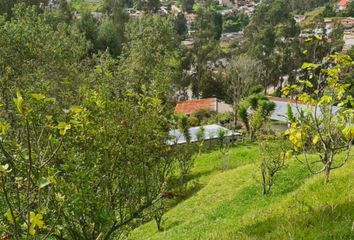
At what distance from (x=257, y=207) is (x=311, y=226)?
4.92m

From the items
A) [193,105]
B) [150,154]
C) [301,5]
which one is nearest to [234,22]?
[301,5]

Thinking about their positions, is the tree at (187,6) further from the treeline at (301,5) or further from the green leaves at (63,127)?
the green leaves at (63,127)

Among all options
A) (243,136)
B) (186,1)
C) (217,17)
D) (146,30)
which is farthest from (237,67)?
(186,1)

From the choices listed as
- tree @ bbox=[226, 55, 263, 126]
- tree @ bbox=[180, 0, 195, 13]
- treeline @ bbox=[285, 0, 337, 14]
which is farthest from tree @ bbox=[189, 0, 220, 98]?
tree @ bbox=[180, 0, 195, 13]

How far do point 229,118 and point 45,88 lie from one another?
26028 mm

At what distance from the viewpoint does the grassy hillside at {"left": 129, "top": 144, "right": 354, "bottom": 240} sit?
17.2ft

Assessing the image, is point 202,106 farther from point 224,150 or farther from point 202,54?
point 224,150

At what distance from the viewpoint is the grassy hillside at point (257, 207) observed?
523cm

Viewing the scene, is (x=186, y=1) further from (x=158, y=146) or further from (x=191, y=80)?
(x=158, y=146)

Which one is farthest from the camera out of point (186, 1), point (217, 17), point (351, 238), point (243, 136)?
point (186, 1)

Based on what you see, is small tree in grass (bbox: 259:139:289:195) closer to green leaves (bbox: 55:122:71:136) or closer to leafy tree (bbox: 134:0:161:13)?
green leaves (bbox: 55:122:71:136)

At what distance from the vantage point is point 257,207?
9984mm

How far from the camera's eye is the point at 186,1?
3971 inches

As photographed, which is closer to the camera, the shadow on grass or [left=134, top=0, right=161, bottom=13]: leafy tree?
the shadow on grass
